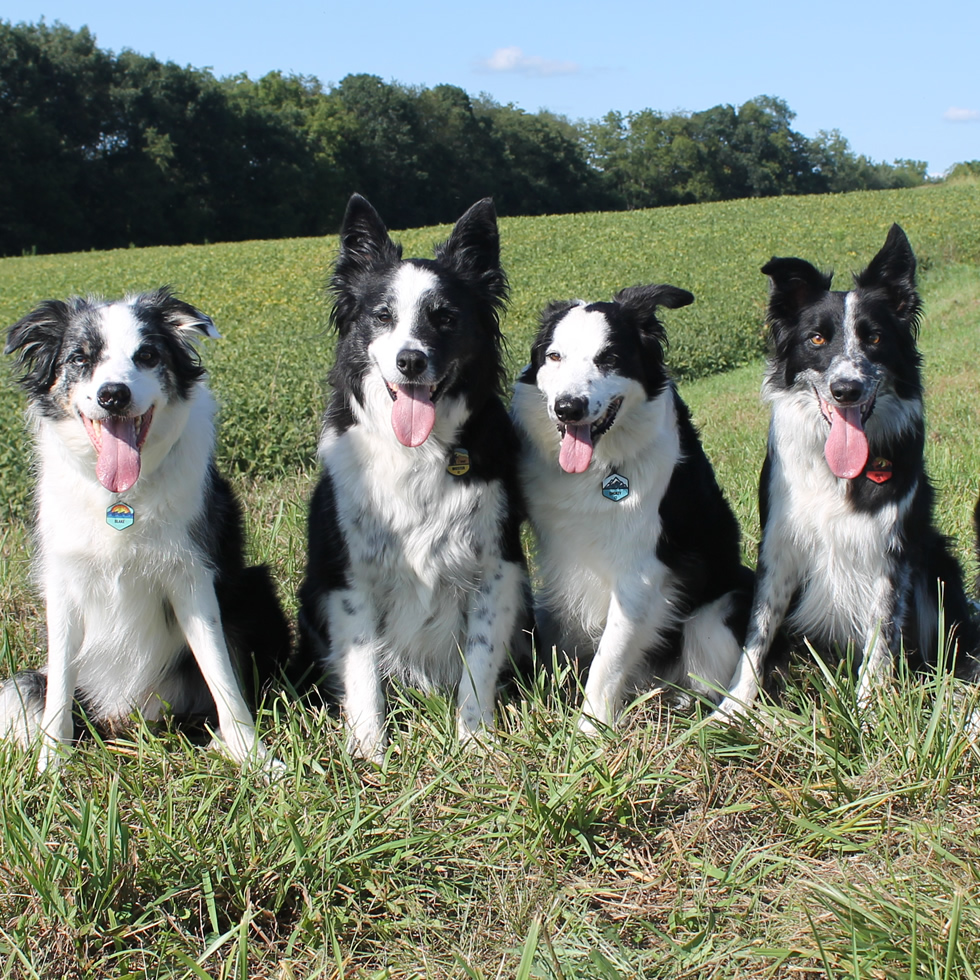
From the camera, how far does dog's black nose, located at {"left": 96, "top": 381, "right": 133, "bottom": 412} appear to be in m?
2.74

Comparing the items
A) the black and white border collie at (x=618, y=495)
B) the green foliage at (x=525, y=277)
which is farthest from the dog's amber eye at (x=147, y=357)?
the green foliage at (x=525, y=277)

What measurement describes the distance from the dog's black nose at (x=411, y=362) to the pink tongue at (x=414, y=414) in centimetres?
7

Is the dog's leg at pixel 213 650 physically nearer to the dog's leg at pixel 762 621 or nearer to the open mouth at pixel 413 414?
the open mouth at pixel 413 414

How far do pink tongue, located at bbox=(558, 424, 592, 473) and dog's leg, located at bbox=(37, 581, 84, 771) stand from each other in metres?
1.86

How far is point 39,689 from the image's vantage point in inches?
129

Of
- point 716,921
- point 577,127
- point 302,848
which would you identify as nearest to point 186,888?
point 302,848

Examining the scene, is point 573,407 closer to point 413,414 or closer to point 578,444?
point 578,444

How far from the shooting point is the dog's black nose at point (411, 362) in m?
2.98

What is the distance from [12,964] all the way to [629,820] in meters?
1.80

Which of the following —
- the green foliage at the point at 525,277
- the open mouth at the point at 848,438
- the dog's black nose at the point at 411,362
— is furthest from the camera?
the green foliage at the point at 525,277

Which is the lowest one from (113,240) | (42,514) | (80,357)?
(42,514)

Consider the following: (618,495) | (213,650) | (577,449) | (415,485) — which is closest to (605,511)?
(618,495)

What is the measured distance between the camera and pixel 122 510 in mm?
2941

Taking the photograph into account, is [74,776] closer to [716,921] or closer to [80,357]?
[80,357]
